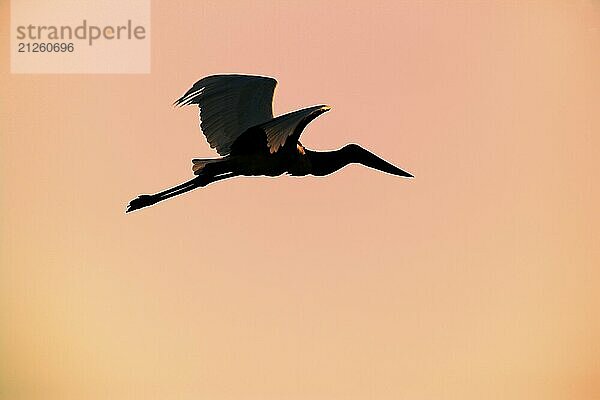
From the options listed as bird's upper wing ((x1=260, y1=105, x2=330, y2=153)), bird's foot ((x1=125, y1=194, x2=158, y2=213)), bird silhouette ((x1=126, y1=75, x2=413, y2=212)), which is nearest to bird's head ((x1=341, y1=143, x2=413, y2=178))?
bird silhouette ((x1=126, y1=75, x2=413, y2=212))

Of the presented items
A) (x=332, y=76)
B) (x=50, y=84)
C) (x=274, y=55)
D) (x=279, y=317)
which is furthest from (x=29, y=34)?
(x=279, y=317)

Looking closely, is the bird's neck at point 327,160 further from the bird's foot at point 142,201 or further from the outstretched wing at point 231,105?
the bird's foot at point 142,201

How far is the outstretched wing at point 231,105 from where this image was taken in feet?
9.00

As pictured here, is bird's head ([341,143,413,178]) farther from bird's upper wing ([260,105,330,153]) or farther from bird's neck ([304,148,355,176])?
bird's upper wing ([260,105,330,153])

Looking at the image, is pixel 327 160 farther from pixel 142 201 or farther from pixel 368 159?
pixel 142 201

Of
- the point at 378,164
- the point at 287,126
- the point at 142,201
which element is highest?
the point at 287,126

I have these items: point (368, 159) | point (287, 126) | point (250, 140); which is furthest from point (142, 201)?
point (368, 159)

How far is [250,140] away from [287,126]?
16cm

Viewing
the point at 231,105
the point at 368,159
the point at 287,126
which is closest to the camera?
the point at 287,126

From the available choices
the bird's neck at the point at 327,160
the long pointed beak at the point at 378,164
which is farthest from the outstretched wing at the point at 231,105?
the long pointed beak at the point at 378,164

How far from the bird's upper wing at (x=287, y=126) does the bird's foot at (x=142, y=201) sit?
51 centimetres

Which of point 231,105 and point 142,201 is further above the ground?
point 231,105

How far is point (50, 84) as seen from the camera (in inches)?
115

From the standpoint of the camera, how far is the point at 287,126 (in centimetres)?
263
